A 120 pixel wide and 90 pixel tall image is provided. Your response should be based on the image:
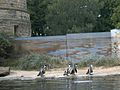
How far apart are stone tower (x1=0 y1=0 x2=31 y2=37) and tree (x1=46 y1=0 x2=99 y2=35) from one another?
10.7 meters

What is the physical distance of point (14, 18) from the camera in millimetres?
41812

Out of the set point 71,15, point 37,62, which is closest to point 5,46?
point 37,62

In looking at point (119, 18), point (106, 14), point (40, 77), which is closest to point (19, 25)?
point (119, 18)

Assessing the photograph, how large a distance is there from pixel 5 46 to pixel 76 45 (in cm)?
672

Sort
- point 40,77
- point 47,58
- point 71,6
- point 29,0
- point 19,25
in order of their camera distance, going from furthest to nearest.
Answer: point 29,0, point 71,6, point 19,25, point 47,58, point 40,77

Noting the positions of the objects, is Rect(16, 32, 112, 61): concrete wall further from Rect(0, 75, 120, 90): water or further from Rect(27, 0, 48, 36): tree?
Rect(27, 0, 48, 36): tree

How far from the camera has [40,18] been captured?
60719mm

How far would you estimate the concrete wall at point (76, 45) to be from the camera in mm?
35562

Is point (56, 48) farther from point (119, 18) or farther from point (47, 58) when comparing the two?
point (119, 18)

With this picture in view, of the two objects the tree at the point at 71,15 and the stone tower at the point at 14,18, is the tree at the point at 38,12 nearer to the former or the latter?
the tree at the point at 71,15

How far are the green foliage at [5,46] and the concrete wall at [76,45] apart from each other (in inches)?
89.3

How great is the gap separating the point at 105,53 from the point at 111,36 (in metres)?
1.66

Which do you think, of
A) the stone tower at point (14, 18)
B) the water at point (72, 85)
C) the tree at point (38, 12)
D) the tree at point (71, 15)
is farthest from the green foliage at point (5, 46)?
the tree at point (38, 12)

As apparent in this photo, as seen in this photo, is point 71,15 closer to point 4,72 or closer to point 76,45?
point 76,45
